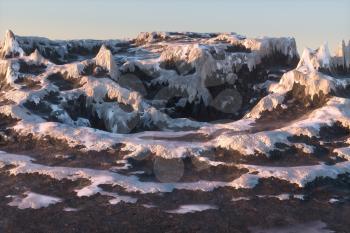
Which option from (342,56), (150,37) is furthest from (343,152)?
(150,37)

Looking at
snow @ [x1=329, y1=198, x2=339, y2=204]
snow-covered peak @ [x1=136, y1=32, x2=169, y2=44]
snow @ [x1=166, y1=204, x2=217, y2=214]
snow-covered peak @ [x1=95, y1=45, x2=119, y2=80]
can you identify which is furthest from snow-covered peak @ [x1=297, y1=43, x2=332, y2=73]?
snow-covered peak @ [x1=136, y1=32, x2=169, y2=44]

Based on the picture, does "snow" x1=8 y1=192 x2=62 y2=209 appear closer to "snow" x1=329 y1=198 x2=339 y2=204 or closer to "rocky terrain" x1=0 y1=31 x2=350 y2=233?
"rocky terrain" x1=0 y1=31 x2=350 y2=233

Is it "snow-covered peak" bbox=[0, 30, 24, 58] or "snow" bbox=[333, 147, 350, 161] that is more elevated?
"snow-covered peak" bbox=[0, 30, 24, 58]

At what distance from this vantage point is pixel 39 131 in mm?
58750

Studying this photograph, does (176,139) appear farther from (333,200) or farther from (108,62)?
(108,62)

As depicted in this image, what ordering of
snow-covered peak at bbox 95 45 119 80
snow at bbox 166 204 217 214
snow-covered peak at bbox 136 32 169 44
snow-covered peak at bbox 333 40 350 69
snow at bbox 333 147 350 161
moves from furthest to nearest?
snow-covered peak at bbox 136 32 169 44 → snow-covered peak at bbox 333 40 350 69 → snow-covered peak at bbox 95 45 119 80 → snow at bbox 333 147 350 161 → snow at bbox 166 204 217 214

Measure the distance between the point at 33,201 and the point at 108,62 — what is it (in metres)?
36.7

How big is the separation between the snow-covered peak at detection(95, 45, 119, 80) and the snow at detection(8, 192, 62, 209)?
111 feet

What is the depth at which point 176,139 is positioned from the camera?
5750 centimetres

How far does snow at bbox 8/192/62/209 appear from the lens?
4138 centimetres

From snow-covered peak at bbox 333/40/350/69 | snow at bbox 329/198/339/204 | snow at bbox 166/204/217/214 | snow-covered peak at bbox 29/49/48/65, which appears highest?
snow-covered peak at bbox 29/49/48/65

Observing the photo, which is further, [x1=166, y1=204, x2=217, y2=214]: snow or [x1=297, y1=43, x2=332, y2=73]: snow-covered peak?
[x1=297, y1=43, x2=332, y2=73]: snow-covered peak

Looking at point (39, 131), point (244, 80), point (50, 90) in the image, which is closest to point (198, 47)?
point (244, 80)

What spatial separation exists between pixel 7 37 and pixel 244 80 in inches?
1686
